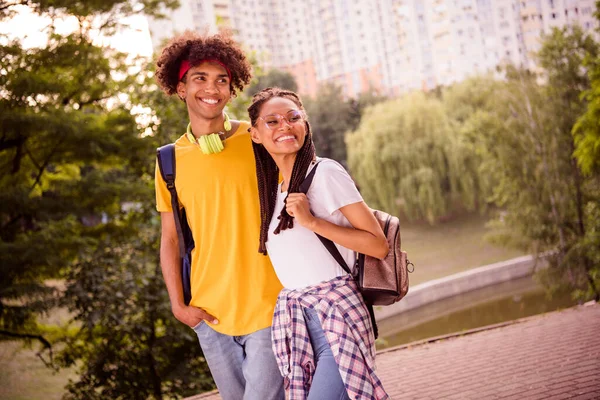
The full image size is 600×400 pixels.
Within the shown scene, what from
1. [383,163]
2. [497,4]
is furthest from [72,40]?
[497,4]

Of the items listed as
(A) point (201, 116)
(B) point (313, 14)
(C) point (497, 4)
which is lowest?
(A) point (201, 116)

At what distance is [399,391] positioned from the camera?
470 centimetres

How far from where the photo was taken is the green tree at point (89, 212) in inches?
290

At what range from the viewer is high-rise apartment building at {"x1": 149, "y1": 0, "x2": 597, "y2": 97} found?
3450cm

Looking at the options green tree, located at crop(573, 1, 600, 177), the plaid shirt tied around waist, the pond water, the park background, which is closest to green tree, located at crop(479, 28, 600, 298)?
the pond water

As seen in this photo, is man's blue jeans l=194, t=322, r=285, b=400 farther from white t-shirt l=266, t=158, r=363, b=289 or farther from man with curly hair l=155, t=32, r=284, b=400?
white t-shirt l=266, t=158, r=363, b=289

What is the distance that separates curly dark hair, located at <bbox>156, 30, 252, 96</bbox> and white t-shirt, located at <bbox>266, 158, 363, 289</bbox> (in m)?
0.68

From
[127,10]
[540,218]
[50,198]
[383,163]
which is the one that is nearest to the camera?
[50,198]

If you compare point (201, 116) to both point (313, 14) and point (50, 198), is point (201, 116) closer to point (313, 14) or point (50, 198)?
point (50, 198)

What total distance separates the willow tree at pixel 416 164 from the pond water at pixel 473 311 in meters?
3.97

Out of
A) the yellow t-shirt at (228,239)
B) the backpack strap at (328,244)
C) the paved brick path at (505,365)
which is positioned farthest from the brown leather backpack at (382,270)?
the paved brick path at (505,365)

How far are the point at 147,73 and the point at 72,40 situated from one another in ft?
3.49

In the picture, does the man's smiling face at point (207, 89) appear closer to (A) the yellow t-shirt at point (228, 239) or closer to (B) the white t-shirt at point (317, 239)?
(A) the yellow t-shirt at point (228, 239)

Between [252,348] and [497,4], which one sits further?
[497,4]
